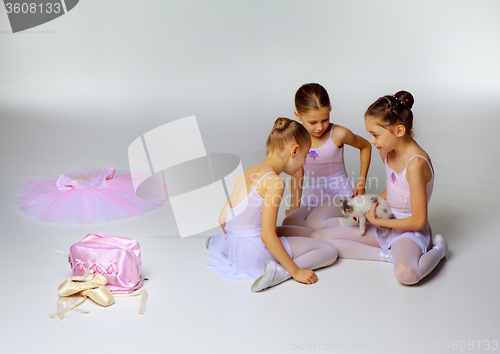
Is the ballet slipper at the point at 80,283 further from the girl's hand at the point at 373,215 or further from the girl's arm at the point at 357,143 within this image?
the girl's arm at the point at 357,143

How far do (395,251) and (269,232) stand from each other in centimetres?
59

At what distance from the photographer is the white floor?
1798 millimetres

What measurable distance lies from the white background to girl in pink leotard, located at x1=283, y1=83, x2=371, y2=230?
0.23 m

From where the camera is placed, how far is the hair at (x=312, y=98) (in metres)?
2.52

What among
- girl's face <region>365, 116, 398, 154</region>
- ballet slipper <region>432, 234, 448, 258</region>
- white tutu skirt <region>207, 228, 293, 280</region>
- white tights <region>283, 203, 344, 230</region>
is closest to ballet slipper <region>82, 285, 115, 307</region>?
white tutu skirt <region>207, 228, 293, 280</region>

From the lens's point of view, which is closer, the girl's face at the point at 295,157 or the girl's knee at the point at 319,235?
the girl's face at the point at 295,157

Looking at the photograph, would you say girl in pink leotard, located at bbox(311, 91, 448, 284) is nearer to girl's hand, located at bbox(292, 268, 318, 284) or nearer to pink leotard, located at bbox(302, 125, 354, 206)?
girl's hand, located at bbox(292, 268, 318, 284)

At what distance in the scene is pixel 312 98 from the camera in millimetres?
2525

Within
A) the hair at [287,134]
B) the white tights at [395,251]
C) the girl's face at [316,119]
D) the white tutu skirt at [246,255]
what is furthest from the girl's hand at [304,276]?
the girl's face at [316,119]

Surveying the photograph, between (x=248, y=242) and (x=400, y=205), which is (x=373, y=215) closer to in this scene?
(x=400, y=205)

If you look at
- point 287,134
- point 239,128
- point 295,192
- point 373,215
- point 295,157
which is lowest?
point 239,128

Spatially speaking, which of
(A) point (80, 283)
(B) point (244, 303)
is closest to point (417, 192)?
(B) point (244, 303)

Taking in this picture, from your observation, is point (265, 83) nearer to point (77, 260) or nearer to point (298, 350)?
point (77, 260)

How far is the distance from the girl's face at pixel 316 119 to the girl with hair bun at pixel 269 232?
15.0 inches
